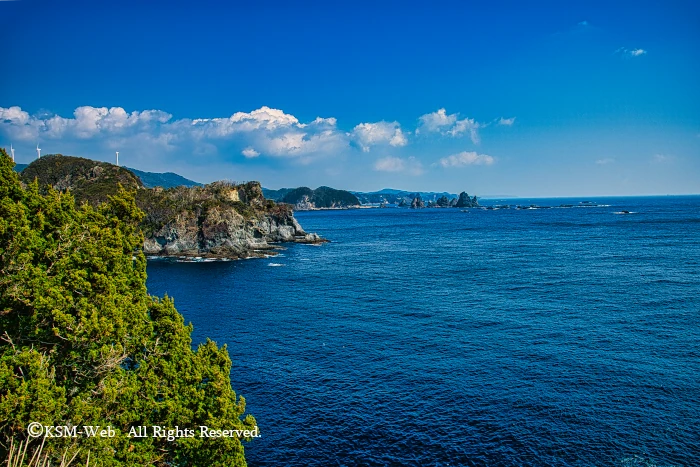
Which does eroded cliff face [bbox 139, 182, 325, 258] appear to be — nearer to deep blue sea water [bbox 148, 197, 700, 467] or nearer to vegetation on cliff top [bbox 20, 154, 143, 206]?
vegetation on cliff top [bbox 20, 154, 143, 206]

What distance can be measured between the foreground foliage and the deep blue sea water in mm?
14395

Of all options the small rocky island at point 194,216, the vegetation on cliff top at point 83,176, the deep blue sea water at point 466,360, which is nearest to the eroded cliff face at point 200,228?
the small rocky island at point 194,216

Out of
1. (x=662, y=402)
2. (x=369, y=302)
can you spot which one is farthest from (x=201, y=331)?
(x=662, y=402)

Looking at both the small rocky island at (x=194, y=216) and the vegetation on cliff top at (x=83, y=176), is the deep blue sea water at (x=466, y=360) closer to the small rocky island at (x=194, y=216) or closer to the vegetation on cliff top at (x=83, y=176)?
the small rocky island at (x=194, y=216)

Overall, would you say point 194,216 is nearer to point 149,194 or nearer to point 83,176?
point 149,194

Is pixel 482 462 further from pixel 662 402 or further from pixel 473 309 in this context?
pixel 473 309

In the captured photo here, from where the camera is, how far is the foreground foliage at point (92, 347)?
22.5m

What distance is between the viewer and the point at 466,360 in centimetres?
5544

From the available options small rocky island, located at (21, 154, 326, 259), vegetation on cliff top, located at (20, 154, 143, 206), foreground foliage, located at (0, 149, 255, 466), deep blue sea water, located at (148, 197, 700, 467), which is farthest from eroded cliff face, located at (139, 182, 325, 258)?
foreground foliage, located at (0, 149, 255, 466)

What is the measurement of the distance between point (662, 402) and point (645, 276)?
2258 inches

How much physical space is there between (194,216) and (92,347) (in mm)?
134082

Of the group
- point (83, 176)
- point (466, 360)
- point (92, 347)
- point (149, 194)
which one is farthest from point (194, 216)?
point (92, 347)

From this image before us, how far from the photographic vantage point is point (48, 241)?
2783 cm

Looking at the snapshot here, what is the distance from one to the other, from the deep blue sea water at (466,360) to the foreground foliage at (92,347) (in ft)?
47.2
